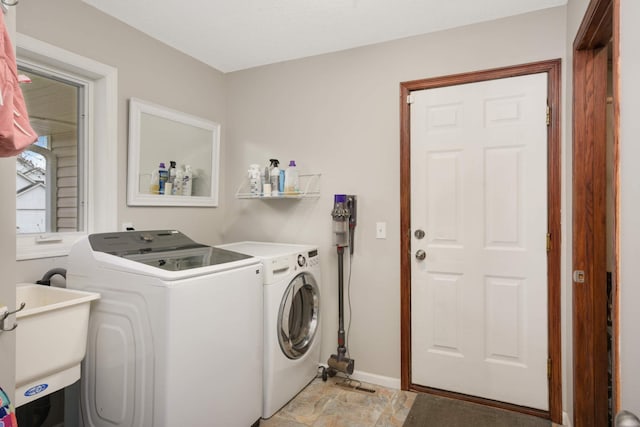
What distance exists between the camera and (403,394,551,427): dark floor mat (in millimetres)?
2074

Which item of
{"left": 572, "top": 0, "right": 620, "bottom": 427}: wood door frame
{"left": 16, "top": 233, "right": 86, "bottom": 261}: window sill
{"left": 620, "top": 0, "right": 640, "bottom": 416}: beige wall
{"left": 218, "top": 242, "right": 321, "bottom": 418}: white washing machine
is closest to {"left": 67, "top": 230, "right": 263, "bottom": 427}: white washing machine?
{"left": 218, "top": 242, "right": 321, "bottom": 418}: white washing machine

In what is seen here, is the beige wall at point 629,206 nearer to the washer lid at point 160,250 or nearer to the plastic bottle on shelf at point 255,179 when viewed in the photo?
the washer lid at point 160,250

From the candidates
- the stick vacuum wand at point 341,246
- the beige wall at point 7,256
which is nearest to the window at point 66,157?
the beige wall at point 7,256

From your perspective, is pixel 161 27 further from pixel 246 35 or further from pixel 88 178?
pixel 88 178

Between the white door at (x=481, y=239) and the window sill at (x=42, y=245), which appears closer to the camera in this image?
the window sill at (x=42, y=245)

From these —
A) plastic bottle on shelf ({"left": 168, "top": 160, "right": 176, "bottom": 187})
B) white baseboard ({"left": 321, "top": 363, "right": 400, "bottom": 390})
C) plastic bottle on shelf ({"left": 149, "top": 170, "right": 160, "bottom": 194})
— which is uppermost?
plastic bottle on shelf ({"left": 168, "top": 160, "right": 176, "bottom": 187})

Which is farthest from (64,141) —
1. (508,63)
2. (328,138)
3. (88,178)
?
(508,63)

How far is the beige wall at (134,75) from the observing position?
6.32 ft

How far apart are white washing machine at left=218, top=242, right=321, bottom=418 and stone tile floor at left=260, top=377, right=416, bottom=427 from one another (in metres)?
0.06

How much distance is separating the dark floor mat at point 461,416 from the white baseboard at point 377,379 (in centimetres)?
21

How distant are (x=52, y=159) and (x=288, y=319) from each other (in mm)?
1647

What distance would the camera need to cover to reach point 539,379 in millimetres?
2152

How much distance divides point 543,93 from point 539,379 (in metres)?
1.66

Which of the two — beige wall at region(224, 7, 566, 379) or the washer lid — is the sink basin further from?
beige wall at region(224, 7, 566, 379)
